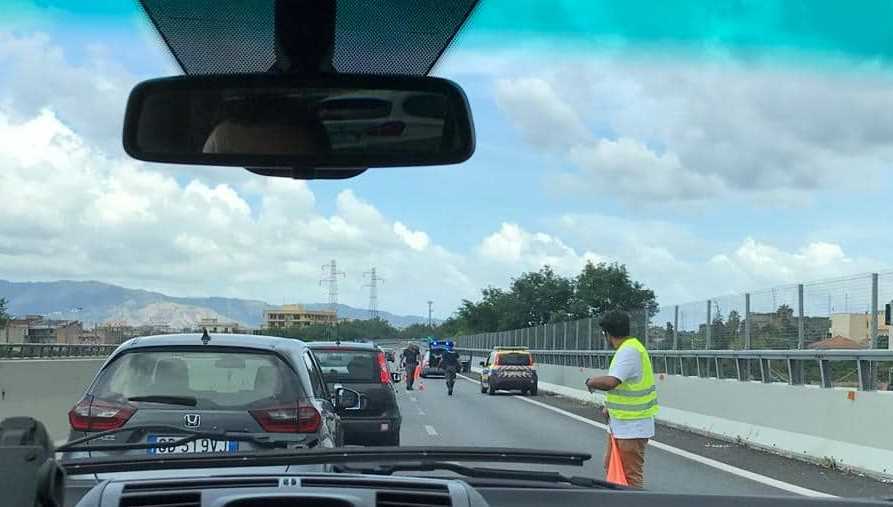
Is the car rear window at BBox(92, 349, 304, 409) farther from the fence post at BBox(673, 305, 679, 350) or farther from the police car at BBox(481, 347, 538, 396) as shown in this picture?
the police car at BBox(481, 347, 538, 396)

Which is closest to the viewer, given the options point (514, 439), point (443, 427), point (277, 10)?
point (277, 10)

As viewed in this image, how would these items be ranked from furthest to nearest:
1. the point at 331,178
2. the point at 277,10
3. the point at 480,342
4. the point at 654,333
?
the point at 480,342, the point at 654,333, the point at 331,178, the point at 277,10

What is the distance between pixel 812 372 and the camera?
18.5 meters

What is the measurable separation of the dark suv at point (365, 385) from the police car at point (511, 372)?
71.9 ft

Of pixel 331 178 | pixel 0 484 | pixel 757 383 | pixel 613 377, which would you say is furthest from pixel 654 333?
pixel 0 484

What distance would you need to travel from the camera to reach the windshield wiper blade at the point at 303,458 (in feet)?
13.6

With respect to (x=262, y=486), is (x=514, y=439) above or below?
below

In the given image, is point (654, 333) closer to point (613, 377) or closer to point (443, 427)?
point (443, 427)

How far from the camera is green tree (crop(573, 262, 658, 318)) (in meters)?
119

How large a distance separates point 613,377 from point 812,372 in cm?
903

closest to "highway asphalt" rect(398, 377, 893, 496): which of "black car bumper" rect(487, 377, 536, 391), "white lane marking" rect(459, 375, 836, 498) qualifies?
"white lane marking" rect(459, 375, 836, 498)

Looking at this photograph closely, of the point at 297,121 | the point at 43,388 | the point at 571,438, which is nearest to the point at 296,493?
the point at 297,121

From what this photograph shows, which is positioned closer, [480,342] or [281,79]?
[281,79]

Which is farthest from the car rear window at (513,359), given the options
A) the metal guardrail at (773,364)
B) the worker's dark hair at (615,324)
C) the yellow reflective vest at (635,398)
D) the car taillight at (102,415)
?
the car taillight at (102,415)
